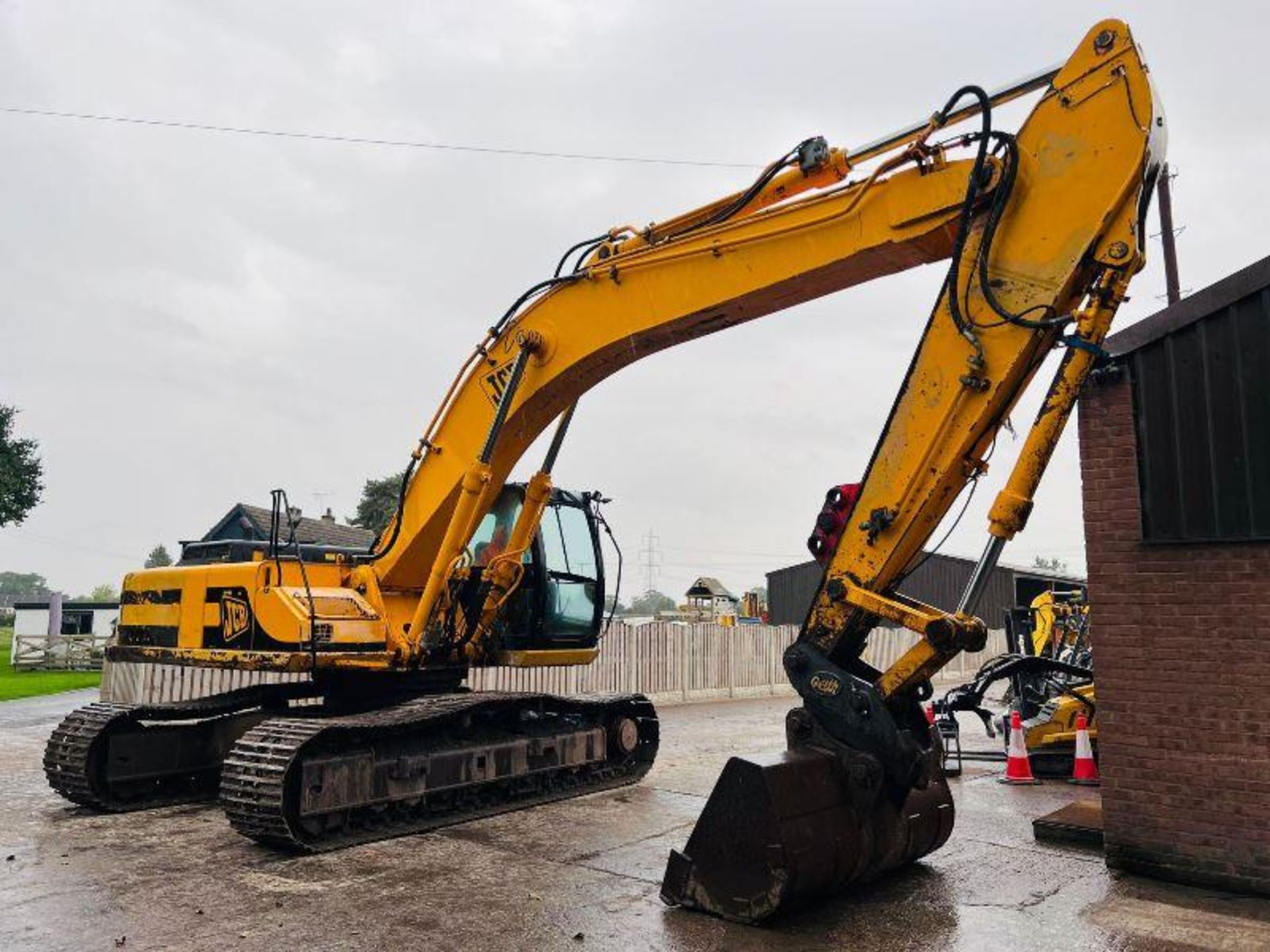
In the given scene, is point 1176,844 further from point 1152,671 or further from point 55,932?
point 55,932

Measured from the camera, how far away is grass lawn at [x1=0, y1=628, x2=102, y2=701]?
19000 mm

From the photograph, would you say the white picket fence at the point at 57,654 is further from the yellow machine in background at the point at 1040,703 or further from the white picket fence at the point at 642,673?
the yellow machine in background at the point at 1040,703

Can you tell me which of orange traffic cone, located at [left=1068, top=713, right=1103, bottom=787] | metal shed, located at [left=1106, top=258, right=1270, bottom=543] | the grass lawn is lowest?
the grass lawn

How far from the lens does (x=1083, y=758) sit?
8.89 meters

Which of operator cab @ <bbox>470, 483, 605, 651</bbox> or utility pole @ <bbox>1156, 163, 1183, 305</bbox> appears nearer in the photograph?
operator cab @ <bbox>470, 483, 605, 651</bbox>

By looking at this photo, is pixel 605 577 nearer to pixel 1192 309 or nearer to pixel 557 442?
pixel 557 442

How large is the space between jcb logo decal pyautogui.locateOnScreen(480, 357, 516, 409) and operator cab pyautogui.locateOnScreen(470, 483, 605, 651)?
1.05m

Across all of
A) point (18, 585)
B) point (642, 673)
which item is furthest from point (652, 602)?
point (642, 673)

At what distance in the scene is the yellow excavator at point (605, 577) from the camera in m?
5.03

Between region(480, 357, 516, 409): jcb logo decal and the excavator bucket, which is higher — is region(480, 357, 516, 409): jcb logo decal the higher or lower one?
the higher one

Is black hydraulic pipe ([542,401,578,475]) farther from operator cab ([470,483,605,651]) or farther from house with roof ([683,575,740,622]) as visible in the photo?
house with roof ([683,575,740,622])

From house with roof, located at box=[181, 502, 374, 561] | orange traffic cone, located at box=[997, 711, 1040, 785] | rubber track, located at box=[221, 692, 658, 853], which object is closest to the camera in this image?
rubber track, located at box=[221, 692, 658, 853]

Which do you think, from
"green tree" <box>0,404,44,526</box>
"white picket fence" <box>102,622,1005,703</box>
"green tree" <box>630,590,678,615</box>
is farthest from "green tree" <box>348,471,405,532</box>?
"green tree" <box>630,590,678,615</box>

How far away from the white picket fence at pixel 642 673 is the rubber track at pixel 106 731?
276 centimetres
